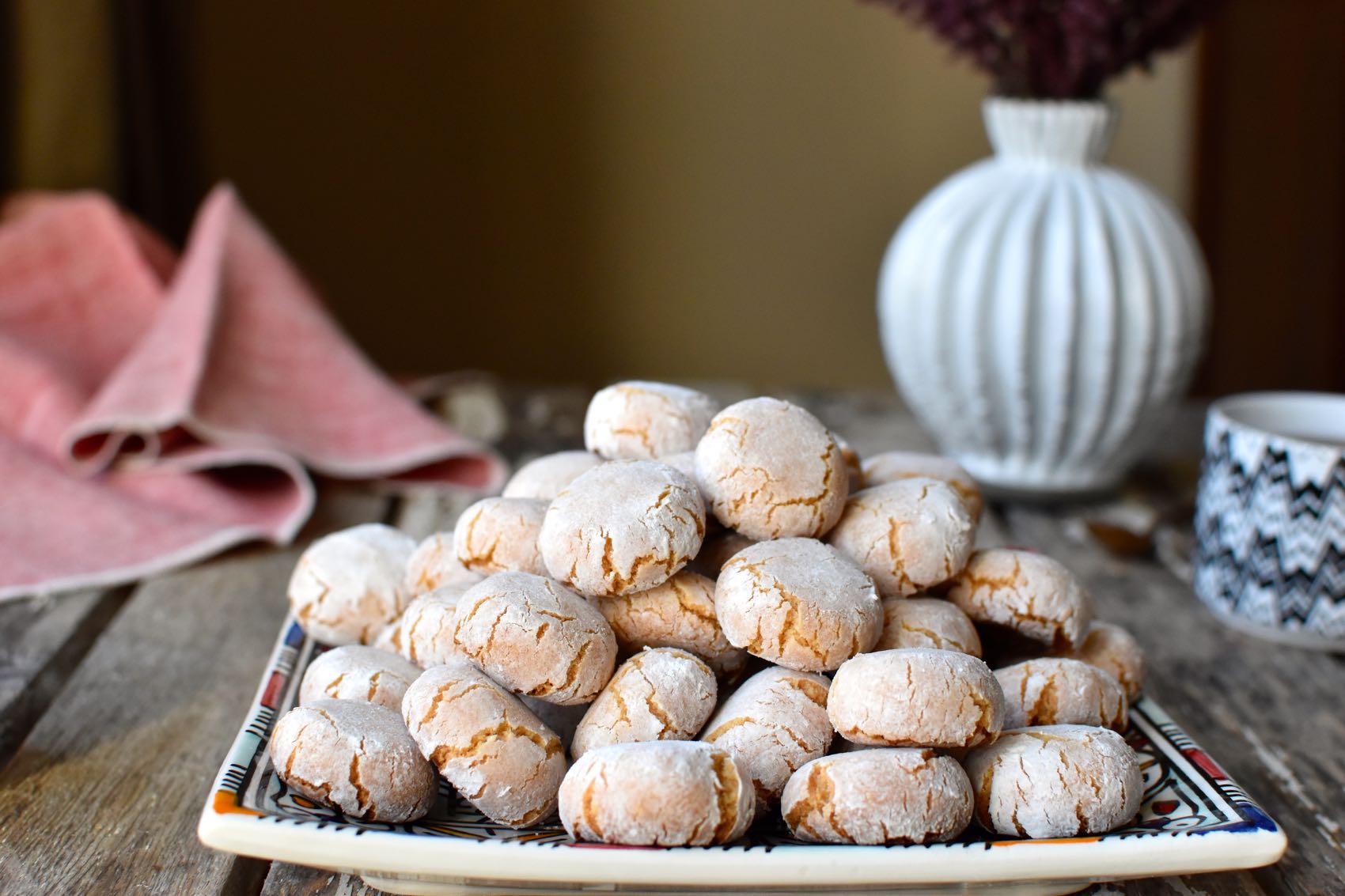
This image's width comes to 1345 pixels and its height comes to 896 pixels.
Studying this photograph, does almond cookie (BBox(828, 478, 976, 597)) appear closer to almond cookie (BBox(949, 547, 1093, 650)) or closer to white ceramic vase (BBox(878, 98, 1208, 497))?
almond cookie (BBox(949, 547, 1093, 650))

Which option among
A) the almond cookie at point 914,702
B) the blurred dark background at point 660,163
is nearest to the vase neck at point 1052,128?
the almond cookie at point 914,702

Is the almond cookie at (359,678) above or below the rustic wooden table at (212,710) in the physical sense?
above

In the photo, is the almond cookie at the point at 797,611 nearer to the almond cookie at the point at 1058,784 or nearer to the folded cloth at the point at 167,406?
the almond cookie at the point at 1058,784

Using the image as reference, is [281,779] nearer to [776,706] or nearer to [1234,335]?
[776,706]

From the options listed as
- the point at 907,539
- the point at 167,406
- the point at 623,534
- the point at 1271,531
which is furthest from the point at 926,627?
the point at 167,406

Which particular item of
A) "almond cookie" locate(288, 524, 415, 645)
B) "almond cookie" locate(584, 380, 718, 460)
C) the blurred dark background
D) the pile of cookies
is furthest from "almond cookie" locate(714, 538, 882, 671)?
the blurred dark background

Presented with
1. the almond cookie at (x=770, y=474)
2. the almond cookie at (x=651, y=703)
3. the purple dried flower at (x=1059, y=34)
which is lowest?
the almond cookie at (x=651, y=703)

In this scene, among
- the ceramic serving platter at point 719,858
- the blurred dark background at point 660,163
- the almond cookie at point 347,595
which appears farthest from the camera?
the blurred dark background at point 660,163

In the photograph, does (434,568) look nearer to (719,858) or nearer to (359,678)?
(359,678)

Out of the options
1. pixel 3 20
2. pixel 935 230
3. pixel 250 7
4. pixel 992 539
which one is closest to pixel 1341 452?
pixel 992 539
